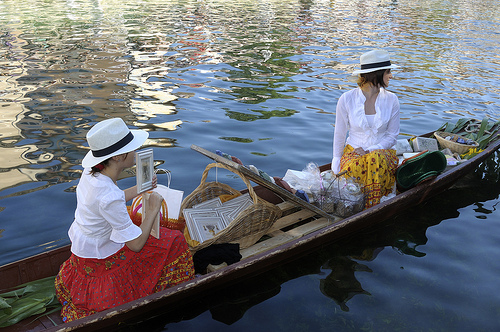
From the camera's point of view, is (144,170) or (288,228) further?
(288,228)

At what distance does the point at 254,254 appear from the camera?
432 centimetres

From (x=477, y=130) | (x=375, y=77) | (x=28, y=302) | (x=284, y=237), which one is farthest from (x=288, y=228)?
(x=477, y=130)

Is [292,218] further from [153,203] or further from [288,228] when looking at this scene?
[153,203]

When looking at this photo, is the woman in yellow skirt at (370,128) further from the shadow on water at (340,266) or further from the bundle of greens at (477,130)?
the bundle of greens at (477,130)

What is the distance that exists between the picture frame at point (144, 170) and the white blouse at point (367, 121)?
2.57 m

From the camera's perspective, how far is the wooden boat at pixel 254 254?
329 cm

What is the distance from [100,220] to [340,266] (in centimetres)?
256

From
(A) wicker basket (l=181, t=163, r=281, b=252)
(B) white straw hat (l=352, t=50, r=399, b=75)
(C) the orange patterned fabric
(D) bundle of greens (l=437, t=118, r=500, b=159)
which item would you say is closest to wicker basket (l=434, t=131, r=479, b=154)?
(D) bundle of greens (l=437, t=118, r=500, b=159)

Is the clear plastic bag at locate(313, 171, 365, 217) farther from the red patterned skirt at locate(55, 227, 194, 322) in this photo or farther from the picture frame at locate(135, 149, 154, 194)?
the picture frame at locate(135, 149, 154, 194)

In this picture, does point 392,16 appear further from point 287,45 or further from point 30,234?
point 30,234

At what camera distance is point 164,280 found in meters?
3.64

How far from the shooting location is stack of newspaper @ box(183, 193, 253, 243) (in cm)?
449

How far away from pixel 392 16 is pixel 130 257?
84.6 ft

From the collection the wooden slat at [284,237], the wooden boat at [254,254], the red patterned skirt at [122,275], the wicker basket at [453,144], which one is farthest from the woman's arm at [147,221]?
the wicker basket at [453,144]
